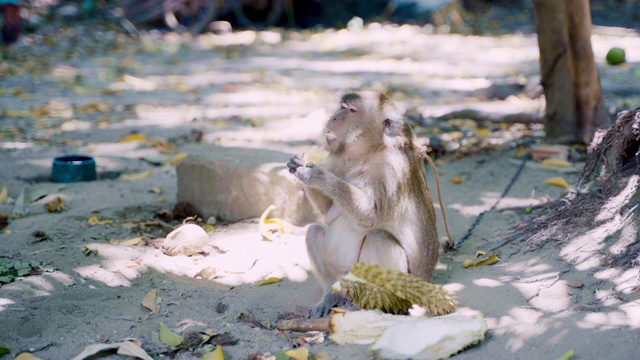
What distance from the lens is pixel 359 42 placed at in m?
15.7

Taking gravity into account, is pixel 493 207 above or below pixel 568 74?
below

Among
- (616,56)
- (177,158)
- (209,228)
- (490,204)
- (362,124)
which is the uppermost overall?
(362,124)

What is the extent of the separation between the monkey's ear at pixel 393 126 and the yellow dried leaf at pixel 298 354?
4.56 ft

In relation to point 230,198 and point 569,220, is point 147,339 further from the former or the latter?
point 569,220

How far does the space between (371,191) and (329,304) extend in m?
0.72

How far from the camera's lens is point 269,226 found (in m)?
5.61

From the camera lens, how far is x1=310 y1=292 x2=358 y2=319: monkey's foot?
446 centimetres

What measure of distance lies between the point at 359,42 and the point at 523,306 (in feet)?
40.0

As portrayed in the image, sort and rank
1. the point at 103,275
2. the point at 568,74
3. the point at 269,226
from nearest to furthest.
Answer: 1. the point at 103,275
2. the point at 269,226
3. the point at 568,74

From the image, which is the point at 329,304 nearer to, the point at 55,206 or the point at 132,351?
the point at 132,351

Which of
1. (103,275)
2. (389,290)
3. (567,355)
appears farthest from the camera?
(103,275)

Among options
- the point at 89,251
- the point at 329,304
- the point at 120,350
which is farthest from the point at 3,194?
the point at 329,304

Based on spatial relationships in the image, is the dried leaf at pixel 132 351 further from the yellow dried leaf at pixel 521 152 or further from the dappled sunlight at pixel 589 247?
the yellow dried leaf at pixel 521 152

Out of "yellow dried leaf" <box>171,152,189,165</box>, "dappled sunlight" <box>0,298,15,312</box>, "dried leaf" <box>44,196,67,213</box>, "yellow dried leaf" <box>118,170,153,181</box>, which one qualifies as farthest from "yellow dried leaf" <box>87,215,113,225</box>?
"dappled sunlight" <box>0,298,15,312</box>
